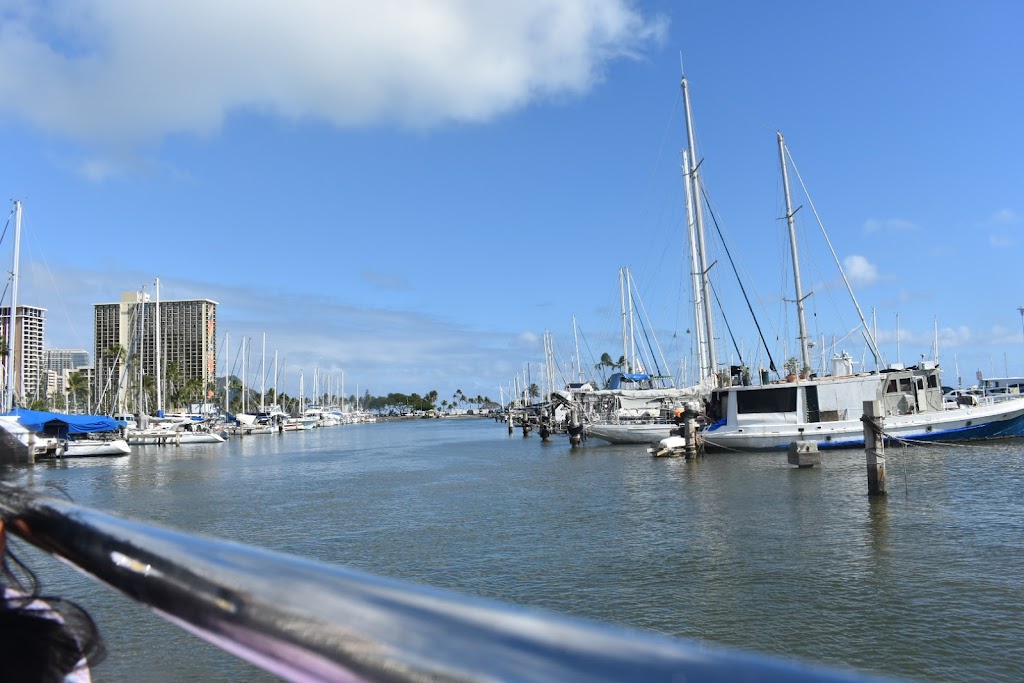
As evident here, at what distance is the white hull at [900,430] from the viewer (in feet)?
115

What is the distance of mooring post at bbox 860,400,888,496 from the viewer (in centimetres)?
2058

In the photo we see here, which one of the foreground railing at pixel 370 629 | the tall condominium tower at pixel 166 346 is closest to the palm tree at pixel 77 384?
the tall condominium tower at pixel 166 346

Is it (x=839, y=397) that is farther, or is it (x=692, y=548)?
(x=839, y=397)

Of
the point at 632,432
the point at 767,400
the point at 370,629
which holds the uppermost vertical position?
the point at 370,629

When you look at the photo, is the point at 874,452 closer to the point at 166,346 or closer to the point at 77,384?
the point at 77,384

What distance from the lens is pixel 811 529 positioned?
54.1 ft

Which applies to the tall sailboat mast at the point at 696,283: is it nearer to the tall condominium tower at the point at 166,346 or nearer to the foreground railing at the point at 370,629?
the foreground railing at the point at 370,629

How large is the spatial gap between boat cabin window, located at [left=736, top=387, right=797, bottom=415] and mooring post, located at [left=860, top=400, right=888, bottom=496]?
1601 cm

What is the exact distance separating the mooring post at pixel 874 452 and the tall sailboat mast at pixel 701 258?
72.6 feet

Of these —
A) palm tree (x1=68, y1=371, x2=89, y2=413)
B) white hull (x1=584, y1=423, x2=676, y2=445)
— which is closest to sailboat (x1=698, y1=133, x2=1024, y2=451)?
white hull (x1=584, y1=423, x2=676, y2=445)

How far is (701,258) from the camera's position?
46406 mm

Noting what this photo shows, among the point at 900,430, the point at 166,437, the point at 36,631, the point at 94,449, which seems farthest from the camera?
the point at 166,437

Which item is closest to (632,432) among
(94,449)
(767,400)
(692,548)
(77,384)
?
(767,400)

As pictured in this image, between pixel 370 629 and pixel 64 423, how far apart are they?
6093 cm
